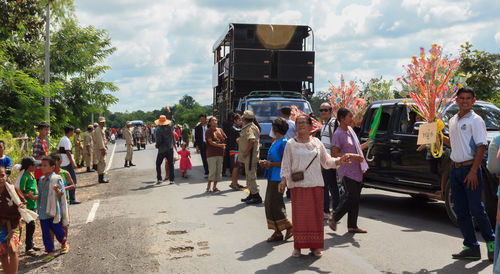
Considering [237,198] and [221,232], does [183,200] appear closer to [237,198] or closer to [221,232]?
[237,198]

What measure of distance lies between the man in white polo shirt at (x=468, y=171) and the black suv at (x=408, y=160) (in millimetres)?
1291

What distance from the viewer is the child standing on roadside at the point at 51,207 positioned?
6.03 meters

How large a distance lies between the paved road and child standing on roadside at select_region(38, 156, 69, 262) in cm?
28

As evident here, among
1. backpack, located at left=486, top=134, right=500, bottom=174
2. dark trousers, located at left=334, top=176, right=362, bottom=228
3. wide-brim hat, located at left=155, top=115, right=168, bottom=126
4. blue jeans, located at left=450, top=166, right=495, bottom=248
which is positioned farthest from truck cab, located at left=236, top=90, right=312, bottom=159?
backpack, located at left=486, top=134, right=500, bottom=174

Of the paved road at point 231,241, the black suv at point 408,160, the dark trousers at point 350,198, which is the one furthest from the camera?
the black suv at point 408,160

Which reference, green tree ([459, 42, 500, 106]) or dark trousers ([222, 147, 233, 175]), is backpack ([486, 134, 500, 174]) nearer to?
dark trousers ([222, 147, 233, 175])

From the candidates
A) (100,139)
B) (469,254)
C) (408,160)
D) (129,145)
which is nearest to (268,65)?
(100,139)

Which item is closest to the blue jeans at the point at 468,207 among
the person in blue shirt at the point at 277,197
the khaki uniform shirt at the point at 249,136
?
the person in blue shirt at the point at 277,197

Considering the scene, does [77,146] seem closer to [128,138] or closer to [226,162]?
[128,138]

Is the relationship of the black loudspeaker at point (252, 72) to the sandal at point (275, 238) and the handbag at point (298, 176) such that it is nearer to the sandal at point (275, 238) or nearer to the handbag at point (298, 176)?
the sandal at point (275, 238)

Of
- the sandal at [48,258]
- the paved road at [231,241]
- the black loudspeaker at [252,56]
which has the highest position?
the black loudspeaker at [252,56]

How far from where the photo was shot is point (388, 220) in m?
7.81

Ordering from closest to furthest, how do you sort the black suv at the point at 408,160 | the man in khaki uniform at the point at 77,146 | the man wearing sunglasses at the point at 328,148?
the black suv at the point at 408,160, the man wearing sunglasses at the point at 328,148, the man in khaki uniform at the point at 77,146

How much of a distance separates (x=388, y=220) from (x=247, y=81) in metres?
9.53
